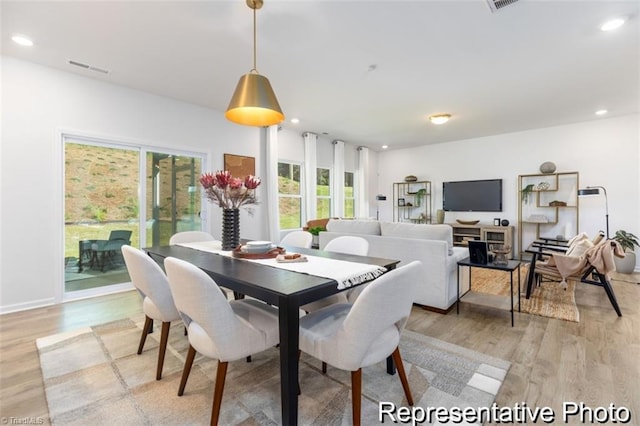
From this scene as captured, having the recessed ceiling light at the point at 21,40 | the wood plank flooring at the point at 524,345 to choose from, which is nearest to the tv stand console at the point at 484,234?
the wood plank flooring at the point at 524,345

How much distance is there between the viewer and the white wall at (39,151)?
3.06 meters

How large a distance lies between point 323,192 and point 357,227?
3.32 metres

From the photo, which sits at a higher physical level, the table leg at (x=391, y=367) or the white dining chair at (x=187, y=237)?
the white dining chair at (x=187, y=237)

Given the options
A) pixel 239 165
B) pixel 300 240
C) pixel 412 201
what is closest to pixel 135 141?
pixel 239 165

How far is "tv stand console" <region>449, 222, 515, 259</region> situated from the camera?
5.89 m

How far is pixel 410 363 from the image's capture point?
2.07 meters

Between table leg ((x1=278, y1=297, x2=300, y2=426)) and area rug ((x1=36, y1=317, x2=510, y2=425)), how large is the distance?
0.30 m

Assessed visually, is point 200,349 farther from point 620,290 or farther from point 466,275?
point 620,290

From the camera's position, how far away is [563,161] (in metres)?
5.59

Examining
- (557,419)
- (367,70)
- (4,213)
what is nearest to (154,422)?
(557,419)

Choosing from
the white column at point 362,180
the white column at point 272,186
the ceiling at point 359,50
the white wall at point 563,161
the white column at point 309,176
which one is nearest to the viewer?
the ceiling at point 359,50

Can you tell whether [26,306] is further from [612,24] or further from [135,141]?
[612,24]

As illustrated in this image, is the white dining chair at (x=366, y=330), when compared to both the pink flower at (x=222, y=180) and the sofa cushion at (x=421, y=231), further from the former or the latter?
the sofa cushion at (x=421, y=231)

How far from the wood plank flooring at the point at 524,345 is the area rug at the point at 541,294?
117mm
